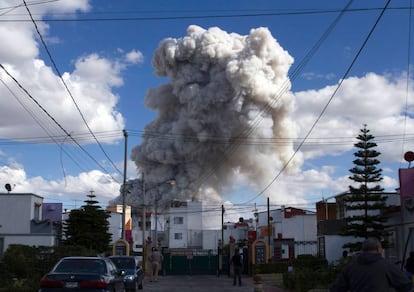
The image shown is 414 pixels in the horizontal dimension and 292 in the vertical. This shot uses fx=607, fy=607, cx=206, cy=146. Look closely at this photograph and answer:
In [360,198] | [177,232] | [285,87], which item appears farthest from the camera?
[177,232]

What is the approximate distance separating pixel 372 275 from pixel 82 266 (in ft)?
31.2

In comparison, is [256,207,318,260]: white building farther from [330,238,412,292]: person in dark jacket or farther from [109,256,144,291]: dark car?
[330,238,412,292]: person in dark jacket

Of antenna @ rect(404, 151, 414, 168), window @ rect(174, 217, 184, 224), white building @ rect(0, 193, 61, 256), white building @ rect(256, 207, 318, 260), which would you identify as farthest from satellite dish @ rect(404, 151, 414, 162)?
window @ rect(174, 217, 184, 224)

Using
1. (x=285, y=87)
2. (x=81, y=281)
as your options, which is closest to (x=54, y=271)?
(x=81, y=281)

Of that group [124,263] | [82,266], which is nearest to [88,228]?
[124,263]

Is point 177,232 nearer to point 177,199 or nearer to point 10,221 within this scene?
point 177,199

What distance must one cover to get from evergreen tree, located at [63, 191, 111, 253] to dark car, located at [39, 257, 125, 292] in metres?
23.3

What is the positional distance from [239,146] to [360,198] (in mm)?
56097

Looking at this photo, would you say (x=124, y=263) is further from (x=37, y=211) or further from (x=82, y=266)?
(x=37, y=211)

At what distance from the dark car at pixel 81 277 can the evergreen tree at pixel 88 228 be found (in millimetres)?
23345

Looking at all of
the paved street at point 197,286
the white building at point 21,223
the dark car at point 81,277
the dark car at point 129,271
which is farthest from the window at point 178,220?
the dark car at point 81,277

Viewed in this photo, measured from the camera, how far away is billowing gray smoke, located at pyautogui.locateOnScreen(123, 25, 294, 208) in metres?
80.2

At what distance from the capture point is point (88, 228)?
38156 mm

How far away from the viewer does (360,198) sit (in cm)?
2827
